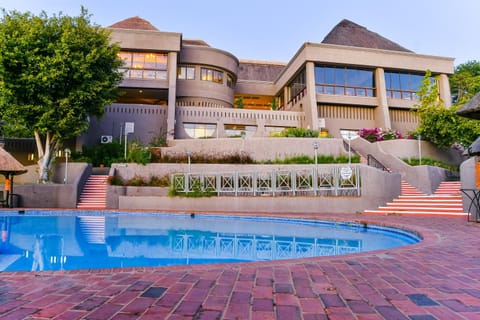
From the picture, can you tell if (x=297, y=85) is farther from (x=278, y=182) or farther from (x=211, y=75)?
(x=278, y=182)

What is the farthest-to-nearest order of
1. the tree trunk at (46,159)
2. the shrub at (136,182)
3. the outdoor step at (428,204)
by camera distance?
the tree trunk at (46,159) → the shrub at (136,182) → the outdoor step at (428,204)

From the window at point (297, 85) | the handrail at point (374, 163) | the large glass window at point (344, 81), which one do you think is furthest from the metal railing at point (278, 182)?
the window at point (297, 85)

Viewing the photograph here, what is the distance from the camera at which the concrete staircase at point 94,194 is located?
15.0m

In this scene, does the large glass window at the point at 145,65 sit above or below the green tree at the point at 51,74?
above

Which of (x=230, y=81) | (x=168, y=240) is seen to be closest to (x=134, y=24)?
(x=230, y=81)

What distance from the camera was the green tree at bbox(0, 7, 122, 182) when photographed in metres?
14.6

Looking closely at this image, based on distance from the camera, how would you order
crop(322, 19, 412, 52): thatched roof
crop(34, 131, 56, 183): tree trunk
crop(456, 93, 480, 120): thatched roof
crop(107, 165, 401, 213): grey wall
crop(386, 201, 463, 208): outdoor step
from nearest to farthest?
crop(456, 93, 480, 120): thatched roof → crop(386, 201, 463, 208): outdoor step → crop(107, 165, 401, 213): grey wall → crop(34, 131, 56, 183): tree trunk → crop(322, 19, 412, 52): thatched roof

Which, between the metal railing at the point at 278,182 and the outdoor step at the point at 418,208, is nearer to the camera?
the outdoor step at the point at 418,208

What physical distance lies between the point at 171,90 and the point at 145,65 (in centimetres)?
307

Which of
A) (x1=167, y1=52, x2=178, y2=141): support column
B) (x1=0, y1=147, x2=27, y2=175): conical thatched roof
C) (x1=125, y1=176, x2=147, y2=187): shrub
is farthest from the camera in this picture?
(x1=167, y1=52, x2=178, y2=141): support column

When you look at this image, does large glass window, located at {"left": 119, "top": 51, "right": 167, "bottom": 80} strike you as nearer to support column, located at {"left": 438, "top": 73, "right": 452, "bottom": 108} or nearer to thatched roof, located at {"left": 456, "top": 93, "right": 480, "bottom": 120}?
thatched roof, located at {"left": 456, "top": 93, "right": 480, "bottom": 120}

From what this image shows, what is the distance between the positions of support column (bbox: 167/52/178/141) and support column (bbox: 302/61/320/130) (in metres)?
10.3

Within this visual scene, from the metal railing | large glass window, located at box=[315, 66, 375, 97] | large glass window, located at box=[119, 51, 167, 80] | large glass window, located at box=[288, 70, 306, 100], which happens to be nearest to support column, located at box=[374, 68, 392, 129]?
large glass window, located at box=[315, 66, 375, 97]

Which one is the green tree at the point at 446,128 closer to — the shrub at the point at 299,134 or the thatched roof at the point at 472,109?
the shrub at the point at 299,134
